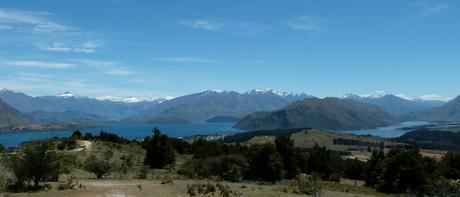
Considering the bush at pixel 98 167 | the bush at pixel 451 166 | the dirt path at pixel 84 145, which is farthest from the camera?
the dirt path at pixel 84 145

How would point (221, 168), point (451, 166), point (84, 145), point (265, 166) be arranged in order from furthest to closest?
point (84, 145), point (451, 166), point (265, 166), point (221, 168)

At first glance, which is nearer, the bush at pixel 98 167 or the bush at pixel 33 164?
the bush at pixel 33 164

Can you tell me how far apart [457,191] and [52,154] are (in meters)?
30.6

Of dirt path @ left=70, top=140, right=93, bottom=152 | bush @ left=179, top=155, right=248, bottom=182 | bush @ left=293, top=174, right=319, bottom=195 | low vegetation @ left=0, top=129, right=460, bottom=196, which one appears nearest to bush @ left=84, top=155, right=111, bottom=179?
low vegetation @ left=0, top=129, right=460, bottom=196

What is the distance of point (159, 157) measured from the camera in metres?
80.0

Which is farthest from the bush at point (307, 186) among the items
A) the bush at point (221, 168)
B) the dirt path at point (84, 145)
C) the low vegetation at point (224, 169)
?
the dirt path at point (84, 145)

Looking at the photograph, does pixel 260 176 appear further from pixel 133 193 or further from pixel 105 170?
pixel 133 193

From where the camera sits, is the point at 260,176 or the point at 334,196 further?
the point at 260,176

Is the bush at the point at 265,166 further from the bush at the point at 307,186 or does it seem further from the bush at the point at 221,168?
the bush at the point at 307,186

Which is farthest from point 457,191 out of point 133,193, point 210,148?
point 210,148

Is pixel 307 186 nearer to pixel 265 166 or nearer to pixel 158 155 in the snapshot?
pixel 265 166

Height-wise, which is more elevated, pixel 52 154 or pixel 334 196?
pixel 52 154

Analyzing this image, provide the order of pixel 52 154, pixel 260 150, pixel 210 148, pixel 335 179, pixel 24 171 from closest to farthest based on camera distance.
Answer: pixel 24 171 → pixel 52 154 → pixel 260 150 → pixel 335 179 → pixel 210 148

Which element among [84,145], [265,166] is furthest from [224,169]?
[84,145]
